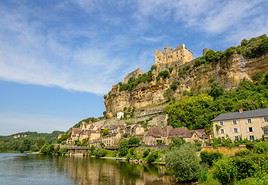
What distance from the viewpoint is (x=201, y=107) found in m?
63.8

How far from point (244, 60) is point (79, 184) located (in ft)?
177

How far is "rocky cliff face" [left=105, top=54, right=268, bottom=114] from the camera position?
70.1m

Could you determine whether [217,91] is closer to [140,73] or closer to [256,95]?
[256,95]

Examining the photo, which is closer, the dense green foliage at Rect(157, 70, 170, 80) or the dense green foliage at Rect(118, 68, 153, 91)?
the dense green foliage at Rect(157, 70, 170, 80)

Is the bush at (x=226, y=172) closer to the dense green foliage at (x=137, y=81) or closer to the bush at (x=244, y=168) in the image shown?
the bush at (x=244, y=168)

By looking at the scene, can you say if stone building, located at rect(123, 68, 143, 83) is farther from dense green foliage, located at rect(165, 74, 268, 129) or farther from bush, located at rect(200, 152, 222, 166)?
bush, located at rect(200, 152, 222, 166)

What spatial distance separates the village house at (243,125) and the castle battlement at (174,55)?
55.1m

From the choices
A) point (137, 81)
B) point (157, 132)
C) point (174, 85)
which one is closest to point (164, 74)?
point (174, 85)

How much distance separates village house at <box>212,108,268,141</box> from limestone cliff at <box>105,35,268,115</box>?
23.5 meters

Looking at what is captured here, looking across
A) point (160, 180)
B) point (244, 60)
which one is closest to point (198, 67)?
point (244, 60)

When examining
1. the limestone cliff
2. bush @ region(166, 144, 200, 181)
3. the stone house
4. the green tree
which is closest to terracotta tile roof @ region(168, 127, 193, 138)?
the green tree

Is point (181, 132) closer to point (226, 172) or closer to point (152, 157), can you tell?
point (152, 157)

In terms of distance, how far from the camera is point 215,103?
6203 cm

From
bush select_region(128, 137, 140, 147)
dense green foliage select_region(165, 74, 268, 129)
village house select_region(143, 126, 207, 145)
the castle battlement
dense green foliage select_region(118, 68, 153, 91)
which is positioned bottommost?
bush select_region(128, 137, 140, 147)
